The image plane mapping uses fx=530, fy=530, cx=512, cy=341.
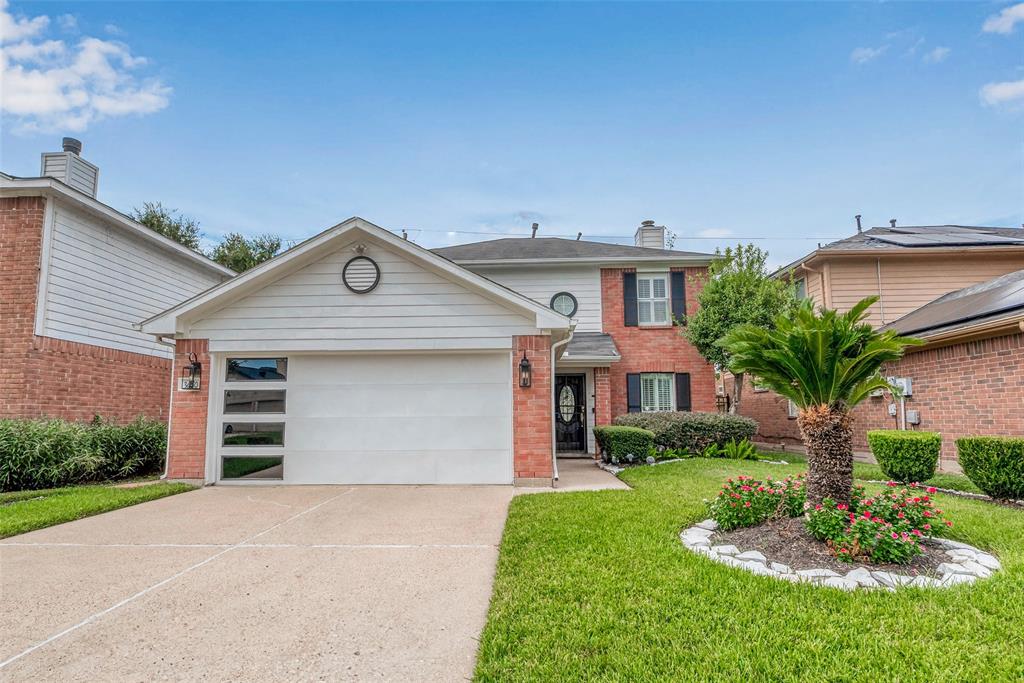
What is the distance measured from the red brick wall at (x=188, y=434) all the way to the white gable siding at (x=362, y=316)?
3.00ft

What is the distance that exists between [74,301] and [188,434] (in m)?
4.14

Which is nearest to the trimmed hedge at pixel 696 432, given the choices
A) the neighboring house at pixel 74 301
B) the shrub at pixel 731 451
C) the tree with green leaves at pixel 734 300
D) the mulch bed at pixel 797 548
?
the shrub at pixel 731 451

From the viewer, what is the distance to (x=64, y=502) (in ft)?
22.8

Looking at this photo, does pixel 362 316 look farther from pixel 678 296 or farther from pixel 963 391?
pixel 963 391

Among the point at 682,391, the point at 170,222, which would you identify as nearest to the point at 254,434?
the point at 682,391

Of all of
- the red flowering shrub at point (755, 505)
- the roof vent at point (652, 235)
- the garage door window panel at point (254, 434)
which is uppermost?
the roof vent at point (652, 235)

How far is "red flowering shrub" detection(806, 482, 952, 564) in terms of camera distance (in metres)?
4.07

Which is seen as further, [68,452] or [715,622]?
[68,452]

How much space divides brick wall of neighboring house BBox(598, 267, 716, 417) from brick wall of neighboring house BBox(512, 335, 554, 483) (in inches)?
216

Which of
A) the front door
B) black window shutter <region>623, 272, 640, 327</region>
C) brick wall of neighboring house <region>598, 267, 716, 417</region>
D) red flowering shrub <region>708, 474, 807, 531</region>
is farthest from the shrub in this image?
red flowering shrub <region>708, 474, 807, 531</region>

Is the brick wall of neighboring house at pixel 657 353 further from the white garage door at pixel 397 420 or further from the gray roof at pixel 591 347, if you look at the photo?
the white garage door at pixel 397 420

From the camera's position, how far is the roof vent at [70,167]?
1105 centimetres

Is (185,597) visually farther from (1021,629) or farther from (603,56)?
(603,56)

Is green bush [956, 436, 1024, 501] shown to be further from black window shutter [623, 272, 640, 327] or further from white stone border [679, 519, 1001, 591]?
black window shutter [623, 272, 640, 327]
